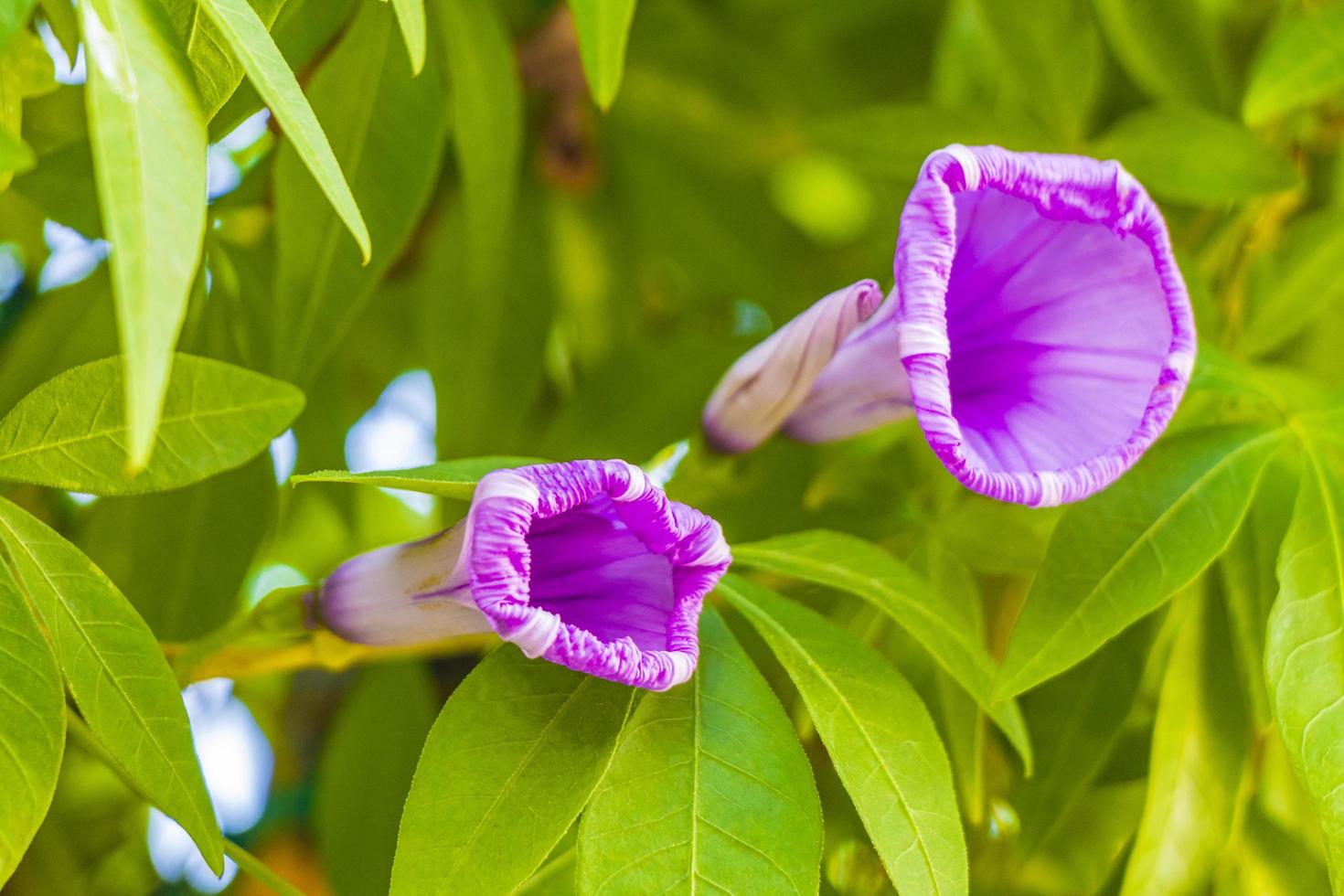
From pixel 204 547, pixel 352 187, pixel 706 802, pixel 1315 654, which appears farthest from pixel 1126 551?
pixel 204 547

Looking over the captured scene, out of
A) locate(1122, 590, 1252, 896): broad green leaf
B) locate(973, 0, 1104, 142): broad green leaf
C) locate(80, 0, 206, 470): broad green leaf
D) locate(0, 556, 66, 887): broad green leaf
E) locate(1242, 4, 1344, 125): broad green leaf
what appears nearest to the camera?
locate(80, 0, 206, 470): broad green leaf

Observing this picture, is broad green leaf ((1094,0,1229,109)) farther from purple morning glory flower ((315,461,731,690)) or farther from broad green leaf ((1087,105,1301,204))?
purple morning glory flower ((315,461,731,690))

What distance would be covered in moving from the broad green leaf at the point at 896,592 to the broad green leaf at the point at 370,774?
1.64ft

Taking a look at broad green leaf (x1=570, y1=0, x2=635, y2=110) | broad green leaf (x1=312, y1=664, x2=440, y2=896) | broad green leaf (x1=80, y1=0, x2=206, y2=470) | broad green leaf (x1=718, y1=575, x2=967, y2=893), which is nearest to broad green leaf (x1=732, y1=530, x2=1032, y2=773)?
broad green leaf (x1=718, y1=575, x2=967, y2=893)

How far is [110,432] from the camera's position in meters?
0.63

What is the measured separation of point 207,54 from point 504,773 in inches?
13.4

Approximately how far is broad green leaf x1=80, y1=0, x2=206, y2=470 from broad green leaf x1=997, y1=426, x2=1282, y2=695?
1.45ft

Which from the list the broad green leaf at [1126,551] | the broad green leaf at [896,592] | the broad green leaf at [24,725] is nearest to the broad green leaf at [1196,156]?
the broad green leaf at [1126,551]

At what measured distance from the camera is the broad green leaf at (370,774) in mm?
1089

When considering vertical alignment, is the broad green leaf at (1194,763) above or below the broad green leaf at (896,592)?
below

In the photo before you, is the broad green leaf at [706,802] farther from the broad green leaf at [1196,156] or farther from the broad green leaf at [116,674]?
the broad green leaf at [1196,156]

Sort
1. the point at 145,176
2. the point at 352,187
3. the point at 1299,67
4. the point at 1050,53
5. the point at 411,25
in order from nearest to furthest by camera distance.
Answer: the point at 145,176
the point at 411,25
the point at 352,187
the point at 1299,67
the point at 1050,53

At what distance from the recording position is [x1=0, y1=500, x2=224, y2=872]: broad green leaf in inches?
22.8

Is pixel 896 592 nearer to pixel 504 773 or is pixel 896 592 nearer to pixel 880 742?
pixel 880 742
